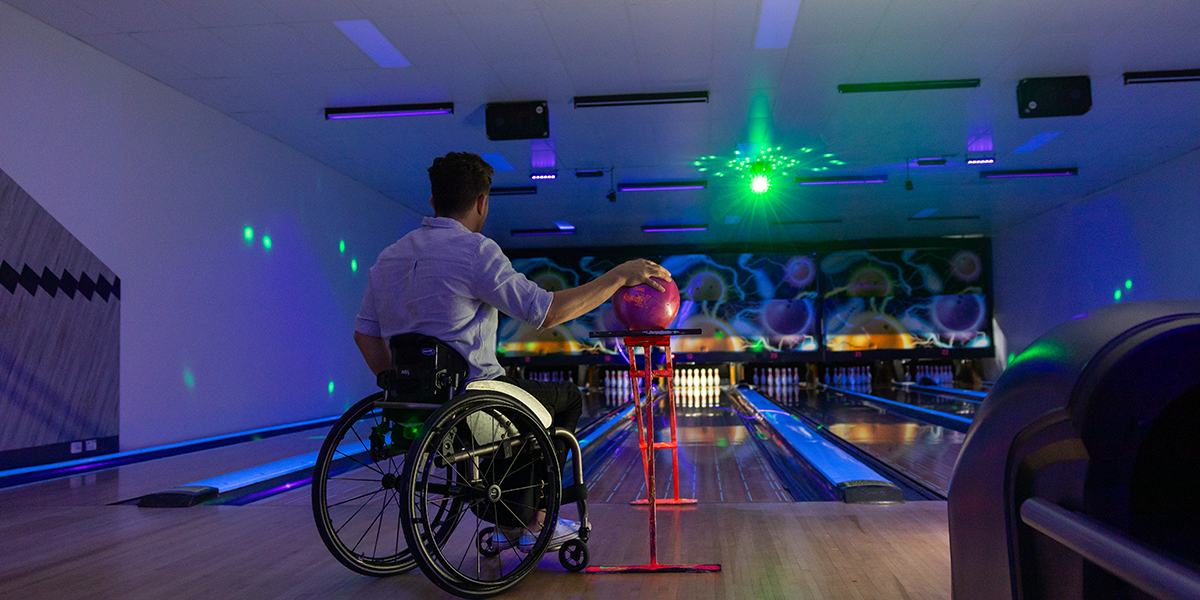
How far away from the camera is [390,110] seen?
228 inches

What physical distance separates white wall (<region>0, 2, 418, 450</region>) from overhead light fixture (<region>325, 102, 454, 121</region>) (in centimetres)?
101

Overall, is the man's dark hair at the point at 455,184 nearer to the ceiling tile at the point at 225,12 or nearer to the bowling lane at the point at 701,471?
the bowling lane at the point at 701,471

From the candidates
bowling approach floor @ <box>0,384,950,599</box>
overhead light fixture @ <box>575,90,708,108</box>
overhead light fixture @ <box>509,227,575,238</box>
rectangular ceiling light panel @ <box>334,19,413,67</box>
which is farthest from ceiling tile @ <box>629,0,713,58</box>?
overhead light fixture @ <box>509,227,575,238</box>

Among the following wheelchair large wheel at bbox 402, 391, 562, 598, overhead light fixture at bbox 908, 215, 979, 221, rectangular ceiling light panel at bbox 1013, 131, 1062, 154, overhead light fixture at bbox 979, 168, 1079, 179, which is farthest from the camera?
overhead light fixture at bbox 908, 215, 979, 221

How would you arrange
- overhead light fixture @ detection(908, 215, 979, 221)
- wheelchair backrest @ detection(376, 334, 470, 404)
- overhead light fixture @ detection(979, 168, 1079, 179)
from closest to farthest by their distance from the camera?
wheelchair backrest @ detection(376, 334, 470, 404), overhead light fixture @ detection(979, 168, 1079, 179), overhead light fixture @ detection(908, 215, 979, 221)

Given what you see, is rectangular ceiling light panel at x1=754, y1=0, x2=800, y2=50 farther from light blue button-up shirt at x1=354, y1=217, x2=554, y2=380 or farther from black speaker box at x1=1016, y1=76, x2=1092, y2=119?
light blue button-up shirt at x1=354, y1=217, x2=554, y2=380

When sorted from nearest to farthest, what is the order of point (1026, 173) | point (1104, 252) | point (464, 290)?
point (464, 290), point (1026, 173), point (1104, 252)

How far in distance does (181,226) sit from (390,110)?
174 cm

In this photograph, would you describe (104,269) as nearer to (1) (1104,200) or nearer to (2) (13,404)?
(2) (13,404)

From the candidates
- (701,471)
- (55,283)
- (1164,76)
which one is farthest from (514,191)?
(1164,76)

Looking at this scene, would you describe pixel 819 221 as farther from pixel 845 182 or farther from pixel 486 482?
pixel 486 482

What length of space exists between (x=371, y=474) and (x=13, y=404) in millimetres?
1993

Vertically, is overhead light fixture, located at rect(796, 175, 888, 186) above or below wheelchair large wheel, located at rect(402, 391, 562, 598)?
above

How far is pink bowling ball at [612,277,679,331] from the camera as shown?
6.78ft
